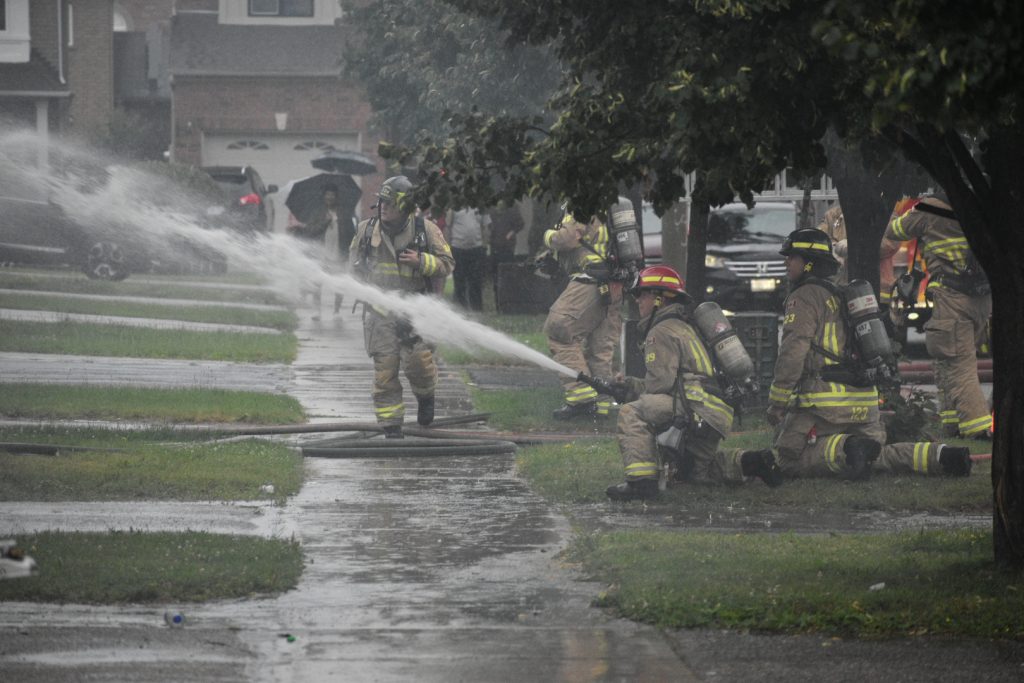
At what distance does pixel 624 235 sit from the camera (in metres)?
13.4

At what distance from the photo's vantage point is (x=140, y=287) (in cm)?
2692

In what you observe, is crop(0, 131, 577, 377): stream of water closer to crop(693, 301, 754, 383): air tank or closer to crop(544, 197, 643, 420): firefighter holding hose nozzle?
crop(544, 197, 643, 420): firefighter holding hose nozzle

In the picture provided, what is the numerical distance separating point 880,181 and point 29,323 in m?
10.4

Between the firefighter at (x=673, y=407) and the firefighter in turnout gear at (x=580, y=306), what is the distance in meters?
3.24

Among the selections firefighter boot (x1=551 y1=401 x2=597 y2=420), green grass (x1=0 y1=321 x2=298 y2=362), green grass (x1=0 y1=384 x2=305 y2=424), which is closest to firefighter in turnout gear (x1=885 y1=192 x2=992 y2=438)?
firefighter boot (x1=551 y1=401 x2=597 y2=420)

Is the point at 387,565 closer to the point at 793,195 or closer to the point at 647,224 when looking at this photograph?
the point at 647,224

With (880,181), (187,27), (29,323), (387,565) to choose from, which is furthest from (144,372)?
(187,27)

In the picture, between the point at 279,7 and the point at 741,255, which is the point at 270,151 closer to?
the point at 279,7

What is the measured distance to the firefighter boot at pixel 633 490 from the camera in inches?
388

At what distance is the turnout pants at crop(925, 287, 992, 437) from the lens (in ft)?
40.8

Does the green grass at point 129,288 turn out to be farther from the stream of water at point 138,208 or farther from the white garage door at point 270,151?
the white garage door at point 270,151

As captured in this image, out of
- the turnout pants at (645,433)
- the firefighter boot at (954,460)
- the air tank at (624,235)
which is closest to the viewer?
the turnout pants at (645,433)

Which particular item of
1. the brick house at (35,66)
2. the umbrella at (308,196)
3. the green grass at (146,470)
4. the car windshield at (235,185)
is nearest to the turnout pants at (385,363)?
the green grass at (146,470)

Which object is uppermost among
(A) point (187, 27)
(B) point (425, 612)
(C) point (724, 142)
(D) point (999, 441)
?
(A) point (187, 27)
